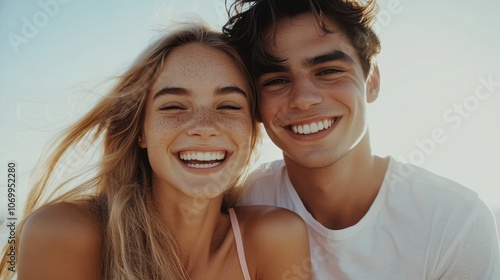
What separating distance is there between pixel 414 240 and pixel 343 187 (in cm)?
56

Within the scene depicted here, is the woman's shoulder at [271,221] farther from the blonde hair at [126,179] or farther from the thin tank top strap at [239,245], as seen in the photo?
the blonde hair at [126,179]

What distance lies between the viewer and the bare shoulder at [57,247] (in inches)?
98.5

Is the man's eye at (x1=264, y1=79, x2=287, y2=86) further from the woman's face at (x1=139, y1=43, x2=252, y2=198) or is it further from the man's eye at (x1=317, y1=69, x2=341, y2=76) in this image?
the woman's face at (x1=139, y1=43, x2=252, y2=198)

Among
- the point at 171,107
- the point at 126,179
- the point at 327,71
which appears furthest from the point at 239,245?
the point at 327,71

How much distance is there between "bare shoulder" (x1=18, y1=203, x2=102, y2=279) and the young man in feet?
3.80

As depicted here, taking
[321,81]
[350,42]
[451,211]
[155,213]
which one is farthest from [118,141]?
[451,211]

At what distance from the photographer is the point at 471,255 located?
307 cm

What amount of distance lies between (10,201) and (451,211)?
9.25 ft

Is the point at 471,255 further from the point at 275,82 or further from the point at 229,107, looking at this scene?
the point at 229,107

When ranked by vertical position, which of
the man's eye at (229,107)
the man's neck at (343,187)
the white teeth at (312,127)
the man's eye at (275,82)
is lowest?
the man's neck at (343,187)

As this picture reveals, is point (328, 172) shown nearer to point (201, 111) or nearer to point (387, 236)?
point (387, 236)

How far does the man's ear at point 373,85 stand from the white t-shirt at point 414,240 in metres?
0.69

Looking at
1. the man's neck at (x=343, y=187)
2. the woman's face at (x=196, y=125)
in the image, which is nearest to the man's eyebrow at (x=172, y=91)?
the woman's face at (x=196, y=125)

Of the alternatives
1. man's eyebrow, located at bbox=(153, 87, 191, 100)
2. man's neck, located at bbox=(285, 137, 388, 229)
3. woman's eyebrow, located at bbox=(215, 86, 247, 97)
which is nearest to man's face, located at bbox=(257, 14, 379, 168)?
man's neck, located at bbox=(285, 137, 388, 229)
